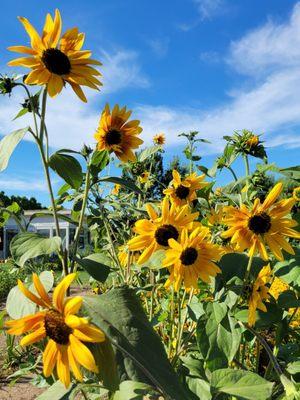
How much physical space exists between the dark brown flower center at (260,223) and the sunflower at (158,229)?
0.16m

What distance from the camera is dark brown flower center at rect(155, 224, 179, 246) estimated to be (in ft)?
4.42

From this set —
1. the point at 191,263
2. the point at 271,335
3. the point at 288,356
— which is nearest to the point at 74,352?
the point at 191,263

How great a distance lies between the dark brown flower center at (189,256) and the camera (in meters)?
1.27

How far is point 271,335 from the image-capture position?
9.78ft

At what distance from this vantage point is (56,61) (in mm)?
1141

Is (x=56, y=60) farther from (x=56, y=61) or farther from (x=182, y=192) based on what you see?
(x=182, y=192)

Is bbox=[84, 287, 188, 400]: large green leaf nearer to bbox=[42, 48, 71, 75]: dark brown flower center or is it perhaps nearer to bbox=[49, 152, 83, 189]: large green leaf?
bbox=[49, 152, 83, 189]: large green leaf

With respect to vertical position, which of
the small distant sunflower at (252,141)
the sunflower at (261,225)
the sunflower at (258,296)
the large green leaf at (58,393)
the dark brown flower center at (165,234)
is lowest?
the large green leaf at (58,393)

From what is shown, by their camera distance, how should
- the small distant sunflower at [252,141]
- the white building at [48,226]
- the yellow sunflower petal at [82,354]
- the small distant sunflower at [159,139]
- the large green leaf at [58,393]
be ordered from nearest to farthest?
the yellow sunflower petal at [82,354], the large green leaf at [58,393], the white building at [48,226], the small distant sunflower at [252,141], the small distant sunflower at [159,139]

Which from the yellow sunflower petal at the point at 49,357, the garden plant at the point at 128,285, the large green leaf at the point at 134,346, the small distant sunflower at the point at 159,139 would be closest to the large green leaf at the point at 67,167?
the garden plant at the point at 128,285

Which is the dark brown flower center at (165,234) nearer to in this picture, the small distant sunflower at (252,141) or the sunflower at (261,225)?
the sunflower at (261,225)

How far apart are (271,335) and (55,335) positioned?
251 centimetres

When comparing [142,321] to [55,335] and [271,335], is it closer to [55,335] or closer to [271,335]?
[55,335]

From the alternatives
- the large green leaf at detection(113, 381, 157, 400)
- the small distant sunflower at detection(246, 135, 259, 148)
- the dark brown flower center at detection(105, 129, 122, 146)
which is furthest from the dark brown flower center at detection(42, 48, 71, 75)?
the small distant sunflower at detection(246, 135, 259, 148)
